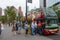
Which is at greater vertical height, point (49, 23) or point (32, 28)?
point (49, 23)

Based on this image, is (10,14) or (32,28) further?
(10,14)

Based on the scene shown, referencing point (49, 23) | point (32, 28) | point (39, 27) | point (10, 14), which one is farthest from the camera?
point (10, 14)

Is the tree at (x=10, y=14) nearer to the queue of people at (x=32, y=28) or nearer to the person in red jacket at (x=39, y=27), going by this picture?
the queue of people at (x=32, y=28)

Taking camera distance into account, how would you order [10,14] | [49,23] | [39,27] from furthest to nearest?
[10,14] → [39,27] → [49,23]

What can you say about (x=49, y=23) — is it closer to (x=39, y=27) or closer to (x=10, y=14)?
(x=39, y=27)

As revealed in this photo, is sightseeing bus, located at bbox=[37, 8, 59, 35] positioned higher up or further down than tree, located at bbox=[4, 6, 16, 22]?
further down

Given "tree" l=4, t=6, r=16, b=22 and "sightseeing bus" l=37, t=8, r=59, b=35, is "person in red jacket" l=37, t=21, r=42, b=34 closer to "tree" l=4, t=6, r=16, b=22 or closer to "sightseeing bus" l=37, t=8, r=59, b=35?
"sightseeing bus" l=37, t=8, r=59, b=35

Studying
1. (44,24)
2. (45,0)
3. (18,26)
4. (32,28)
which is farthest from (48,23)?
(45,0)

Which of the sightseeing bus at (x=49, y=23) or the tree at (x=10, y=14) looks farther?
the tree at (x=10, y=14)

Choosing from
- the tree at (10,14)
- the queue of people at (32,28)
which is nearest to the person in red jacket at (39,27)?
the queue of people at (32,28)

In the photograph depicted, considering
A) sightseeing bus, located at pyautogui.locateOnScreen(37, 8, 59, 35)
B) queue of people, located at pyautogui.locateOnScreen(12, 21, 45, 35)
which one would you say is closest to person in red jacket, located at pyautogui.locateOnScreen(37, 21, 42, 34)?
queue of people, located at pyautogui.locateOnScreen(12, 21, 45, 35)

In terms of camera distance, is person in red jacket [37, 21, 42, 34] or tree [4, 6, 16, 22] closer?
person in red jacket [37, 21, 42, 34]

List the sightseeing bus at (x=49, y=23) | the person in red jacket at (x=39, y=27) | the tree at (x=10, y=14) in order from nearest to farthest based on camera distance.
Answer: the sightseeing bus at (x=49, y=23) → the person in red jacket at (x=39, y=27) → the tree at (x=10, y=14)

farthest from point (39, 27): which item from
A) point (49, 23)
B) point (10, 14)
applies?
point (10, 14)
